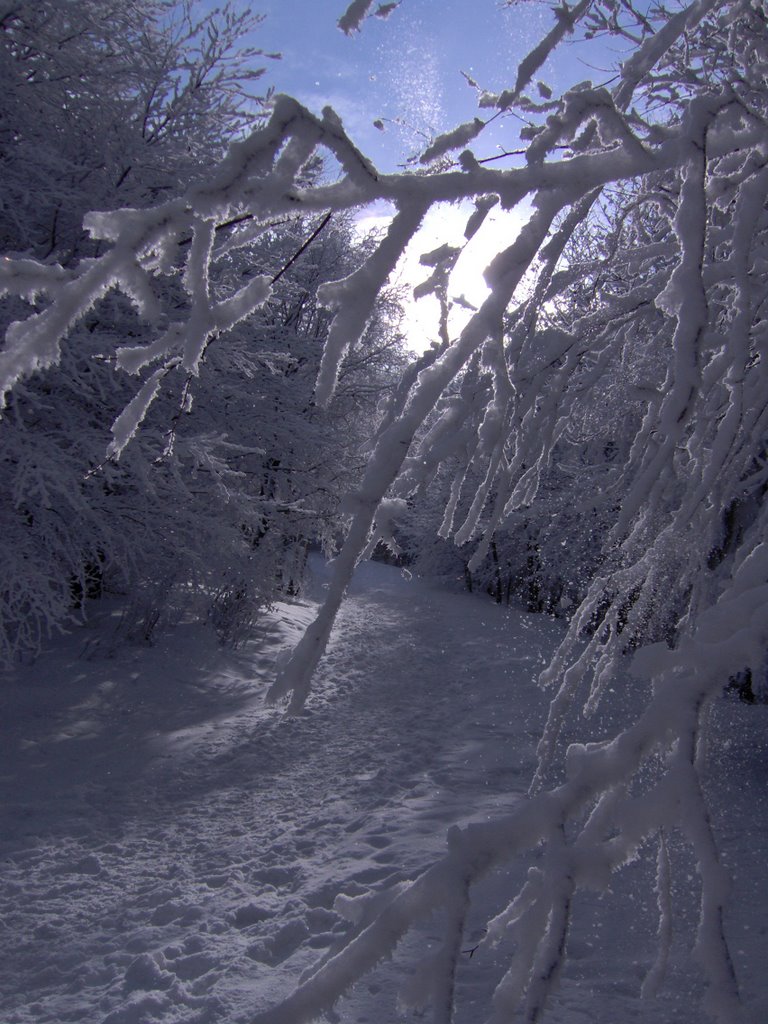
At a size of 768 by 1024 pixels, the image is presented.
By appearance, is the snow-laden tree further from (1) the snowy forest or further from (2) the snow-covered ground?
(2) the snow-covered ground

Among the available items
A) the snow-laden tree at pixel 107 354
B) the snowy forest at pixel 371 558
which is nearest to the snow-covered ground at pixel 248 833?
the snowy forest at pixel 371 558

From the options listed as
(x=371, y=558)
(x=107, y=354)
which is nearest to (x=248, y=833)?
(x=371, y=558)

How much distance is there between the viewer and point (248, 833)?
397 centimetres

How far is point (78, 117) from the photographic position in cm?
593

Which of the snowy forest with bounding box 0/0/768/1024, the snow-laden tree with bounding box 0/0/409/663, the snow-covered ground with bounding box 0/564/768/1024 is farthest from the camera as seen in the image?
the snow-laden tree with bounding box 0/0/409/663

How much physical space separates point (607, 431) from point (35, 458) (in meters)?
4.03

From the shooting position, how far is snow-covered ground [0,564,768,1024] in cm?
253

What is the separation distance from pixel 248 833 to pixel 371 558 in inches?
70.1

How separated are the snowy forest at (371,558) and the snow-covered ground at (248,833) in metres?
0.03

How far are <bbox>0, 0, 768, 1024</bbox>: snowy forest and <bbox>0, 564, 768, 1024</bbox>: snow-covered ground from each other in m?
0.03

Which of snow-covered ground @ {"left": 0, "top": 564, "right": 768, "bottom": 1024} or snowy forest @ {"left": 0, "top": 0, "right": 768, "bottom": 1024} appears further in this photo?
snow-covered ground @ {"left": 0, "top": 564, "right": 768, "bottom": 1024}

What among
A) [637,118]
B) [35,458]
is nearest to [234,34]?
[35,458]

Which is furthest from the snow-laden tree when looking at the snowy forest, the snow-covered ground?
the snow-covered ground

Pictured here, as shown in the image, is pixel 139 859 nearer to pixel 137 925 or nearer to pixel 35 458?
pixel 137 925
